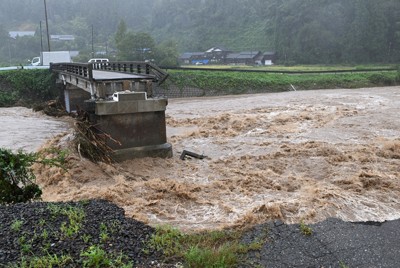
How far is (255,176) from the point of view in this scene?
40.7 ft

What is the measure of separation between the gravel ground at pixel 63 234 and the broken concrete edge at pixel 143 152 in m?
6.79

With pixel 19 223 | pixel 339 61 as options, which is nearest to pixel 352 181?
pixel 19 223

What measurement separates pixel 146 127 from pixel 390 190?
8023 millimetres

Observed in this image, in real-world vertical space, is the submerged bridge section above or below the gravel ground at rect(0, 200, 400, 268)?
above

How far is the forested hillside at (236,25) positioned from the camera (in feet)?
218

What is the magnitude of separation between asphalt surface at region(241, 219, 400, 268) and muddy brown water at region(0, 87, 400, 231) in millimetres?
810

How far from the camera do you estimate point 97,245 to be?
5992 millimetres

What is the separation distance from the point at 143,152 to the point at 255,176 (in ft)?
14.1

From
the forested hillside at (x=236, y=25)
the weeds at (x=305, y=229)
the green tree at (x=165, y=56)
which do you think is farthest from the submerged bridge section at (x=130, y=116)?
the forested hillside at (x=236, y=25)

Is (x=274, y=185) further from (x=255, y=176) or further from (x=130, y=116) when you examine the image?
(x=130, y=116)

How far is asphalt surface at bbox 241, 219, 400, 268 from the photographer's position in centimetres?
624

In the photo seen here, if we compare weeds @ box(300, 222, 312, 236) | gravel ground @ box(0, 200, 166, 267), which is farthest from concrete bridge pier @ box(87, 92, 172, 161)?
weeds @ box(300, 222, 312, 236)

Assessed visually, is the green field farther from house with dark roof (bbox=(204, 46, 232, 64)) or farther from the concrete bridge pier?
house with dark roof (bbox=(204, 46, 232, 64))

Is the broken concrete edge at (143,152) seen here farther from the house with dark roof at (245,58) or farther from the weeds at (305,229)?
the house with dark roof at (245,58)
